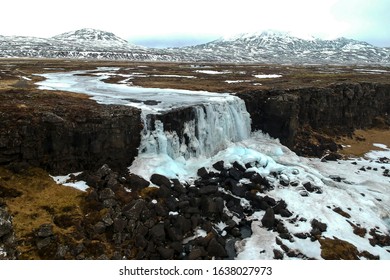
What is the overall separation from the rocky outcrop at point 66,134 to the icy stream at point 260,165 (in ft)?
8.99

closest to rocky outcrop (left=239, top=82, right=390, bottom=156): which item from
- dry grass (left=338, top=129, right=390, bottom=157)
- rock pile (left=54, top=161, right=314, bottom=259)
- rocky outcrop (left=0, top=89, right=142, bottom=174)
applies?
dry grass (left=338, top=129, right=390, bottom=157)

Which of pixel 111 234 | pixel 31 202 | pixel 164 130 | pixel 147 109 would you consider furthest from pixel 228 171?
pixel 31 202

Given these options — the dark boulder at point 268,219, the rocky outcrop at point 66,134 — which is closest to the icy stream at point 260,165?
the dark boulder at point 268,219

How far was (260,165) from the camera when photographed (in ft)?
153

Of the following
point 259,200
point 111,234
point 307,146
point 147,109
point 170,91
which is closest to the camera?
point 111,234

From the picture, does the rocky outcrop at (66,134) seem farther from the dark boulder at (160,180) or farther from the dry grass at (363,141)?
the dry grass at (363,141)

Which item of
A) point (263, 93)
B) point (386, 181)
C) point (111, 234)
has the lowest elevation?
point (386, 181)

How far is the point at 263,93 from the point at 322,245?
3674 centimetres

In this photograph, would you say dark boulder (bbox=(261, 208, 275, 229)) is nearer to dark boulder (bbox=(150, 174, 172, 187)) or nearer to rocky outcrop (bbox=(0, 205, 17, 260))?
dark boulder (bbox=(150, 174, 172, 187))

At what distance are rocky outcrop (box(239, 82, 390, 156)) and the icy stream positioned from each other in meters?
2.91

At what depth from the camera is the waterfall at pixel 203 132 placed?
44219mm

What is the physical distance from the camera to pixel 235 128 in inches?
2251

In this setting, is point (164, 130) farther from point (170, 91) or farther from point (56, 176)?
point (170, 91)

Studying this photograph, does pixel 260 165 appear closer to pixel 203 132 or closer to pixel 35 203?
pixel 203 132
